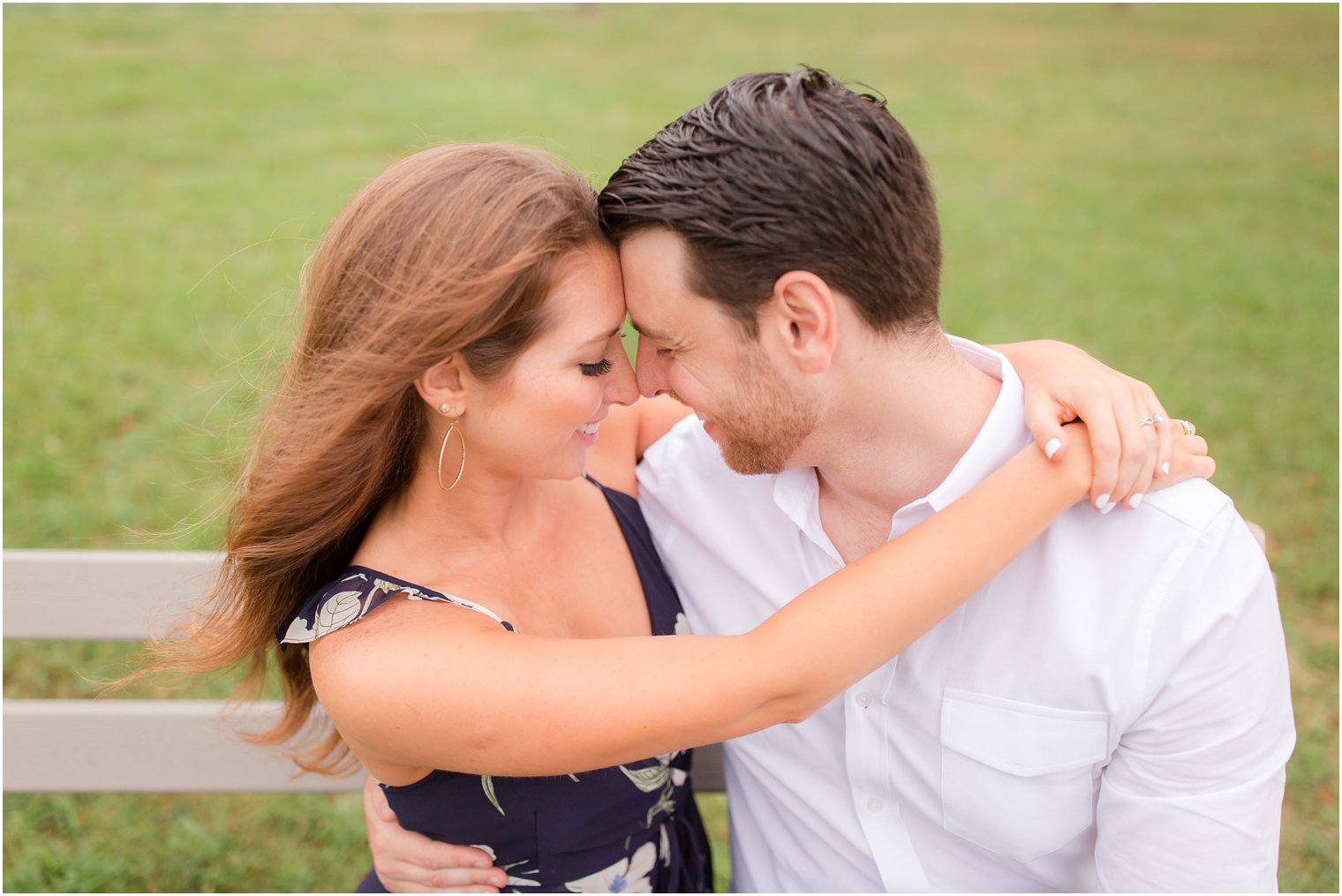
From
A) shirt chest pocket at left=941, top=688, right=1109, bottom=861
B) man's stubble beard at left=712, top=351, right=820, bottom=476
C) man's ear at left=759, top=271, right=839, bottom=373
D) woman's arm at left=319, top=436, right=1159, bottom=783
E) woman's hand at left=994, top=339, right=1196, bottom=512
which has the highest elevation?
man's ear at left=759, top=271, right=839, bottom=373

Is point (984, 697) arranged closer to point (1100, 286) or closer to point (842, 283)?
point (842, 283)

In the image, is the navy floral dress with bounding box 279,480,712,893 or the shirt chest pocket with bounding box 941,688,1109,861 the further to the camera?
the navy floral dress with bounding box 279,480,712,893

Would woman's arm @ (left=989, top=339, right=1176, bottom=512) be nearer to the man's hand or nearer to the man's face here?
the man's face

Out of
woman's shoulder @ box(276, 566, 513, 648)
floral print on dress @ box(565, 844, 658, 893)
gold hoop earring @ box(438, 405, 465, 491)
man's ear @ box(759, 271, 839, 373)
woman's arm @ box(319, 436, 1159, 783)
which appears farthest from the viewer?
floral print on dress @ box(565, 844, 658, 893)

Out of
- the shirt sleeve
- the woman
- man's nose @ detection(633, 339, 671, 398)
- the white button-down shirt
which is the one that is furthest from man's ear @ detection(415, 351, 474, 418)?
the shirt sleeve

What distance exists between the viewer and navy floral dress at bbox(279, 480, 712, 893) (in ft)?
7.59

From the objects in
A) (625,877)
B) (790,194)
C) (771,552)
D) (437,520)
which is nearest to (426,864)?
(625,877)

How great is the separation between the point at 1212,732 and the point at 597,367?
1.35 metres

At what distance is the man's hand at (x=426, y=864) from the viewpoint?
2430 millimetres

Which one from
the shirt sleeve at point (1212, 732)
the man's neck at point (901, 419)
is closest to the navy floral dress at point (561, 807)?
the man's neck at point (901, 419)

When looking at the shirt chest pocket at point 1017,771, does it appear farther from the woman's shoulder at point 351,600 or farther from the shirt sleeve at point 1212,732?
the woman's shoulder at point 351,600

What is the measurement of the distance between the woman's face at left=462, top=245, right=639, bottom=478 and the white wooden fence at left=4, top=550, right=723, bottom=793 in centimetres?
105

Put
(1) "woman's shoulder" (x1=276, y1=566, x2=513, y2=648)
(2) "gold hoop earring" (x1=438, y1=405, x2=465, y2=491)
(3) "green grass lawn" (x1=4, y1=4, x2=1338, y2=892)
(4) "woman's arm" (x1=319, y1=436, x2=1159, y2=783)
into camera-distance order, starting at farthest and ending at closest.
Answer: (3) "green grass lawn" (x1=4, y1=4, x2=1338, y2=892) → (2) "gold hoop earring" (x1=438, y1=405, x2=465, y2=491) → (1) "woman's shoulder" (x1=276, y1=566, x2=513, y2=648) → (4) "woman's arm" (x1=319, y1=436, x2=1159, y2=783)

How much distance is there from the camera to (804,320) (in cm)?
216
